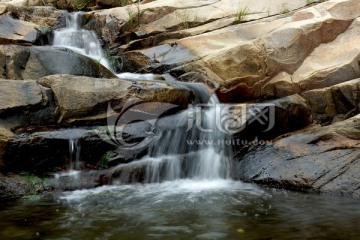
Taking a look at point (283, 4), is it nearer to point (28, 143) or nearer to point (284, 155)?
point (284, 155)

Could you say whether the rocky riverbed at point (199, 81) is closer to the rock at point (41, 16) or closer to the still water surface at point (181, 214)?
the rock at point (41, 16)

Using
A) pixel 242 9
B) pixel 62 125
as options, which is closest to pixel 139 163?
pixel 62 125

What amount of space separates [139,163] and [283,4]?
285 inches

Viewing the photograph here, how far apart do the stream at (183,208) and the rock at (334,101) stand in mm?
2513

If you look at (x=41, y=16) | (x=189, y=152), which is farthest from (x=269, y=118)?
(x=41, y=16)

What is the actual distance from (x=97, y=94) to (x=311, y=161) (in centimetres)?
372

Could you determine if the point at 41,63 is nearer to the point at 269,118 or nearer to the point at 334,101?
the point at 269,118

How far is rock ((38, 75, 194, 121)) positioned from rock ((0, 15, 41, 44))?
3.17 meters

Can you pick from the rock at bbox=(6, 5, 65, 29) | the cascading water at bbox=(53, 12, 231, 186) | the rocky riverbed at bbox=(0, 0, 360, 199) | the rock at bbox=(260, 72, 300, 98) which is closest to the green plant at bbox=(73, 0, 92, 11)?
the rock at bbox=(6, 5, 65, 29)

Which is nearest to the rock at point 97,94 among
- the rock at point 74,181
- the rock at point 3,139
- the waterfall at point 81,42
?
the rock at point 3,139

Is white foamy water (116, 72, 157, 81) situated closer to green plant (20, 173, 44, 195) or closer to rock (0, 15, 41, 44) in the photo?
rock (0, 15, 41, 44)

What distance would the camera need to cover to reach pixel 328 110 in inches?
309

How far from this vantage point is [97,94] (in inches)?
251

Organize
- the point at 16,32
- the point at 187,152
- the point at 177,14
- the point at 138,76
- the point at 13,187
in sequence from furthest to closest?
the point at 177,14, the point at 16,32, the point at 138,76, the point at 187,152, the point at 13,187
